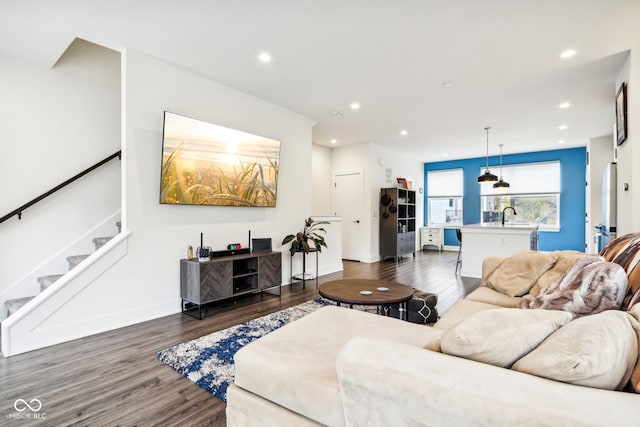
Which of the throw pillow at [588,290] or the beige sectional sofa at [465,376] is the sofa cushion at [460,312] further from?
the beige sectional sofa at [465,376]

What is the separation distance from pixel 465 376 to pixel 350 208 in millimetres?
6587

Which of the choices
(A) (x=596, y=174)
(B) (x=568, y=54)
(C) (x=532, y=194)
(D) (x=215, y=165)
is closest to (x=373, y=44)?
(B) (x=568, y=54)

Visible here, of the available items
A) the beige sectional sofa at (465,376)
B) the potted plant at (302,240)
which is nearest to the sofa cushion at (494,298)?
the beige sectional sofa at (465,376)

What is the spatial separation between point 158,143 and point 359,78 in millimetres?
2473

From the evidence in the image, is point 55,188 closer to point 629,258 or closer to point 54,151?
point 54,151

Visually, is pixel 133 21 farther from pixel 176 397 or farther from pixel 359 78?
pixel 176 397

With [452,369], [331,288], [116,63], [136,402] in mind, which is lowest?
[136,402]

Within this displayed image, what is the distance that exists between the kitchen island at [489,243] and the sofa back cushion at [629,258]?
3087 millimetres

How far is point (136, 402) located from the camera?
6.14ft

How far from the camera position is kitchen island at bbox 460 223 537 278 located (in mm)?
5156

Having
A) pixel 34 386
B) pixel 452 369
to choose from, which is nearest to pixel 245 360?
pixel 452 369

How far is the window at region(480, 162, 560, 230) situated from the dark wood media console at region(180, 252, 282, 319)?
6.38 metres

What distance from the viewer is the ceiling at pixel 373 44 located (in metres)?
2.53

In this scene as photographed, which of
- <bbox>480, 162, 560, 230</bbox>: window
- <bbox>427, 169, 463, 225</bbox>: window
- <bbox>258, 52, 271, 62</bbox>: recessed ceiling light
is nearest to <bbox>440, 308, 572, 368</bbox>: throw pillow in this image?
<bbox>258, 52, 271, 62</bbox>: recessed ceiling light
